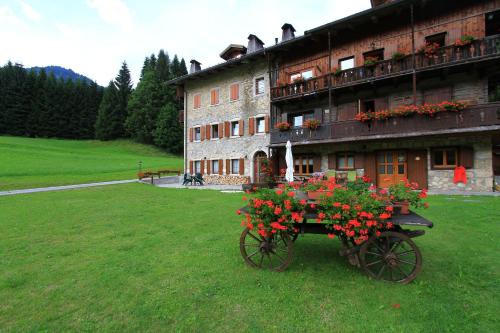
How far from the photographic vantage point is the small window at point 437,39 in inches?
506

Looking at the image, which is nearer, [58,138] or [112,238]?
[112,238]

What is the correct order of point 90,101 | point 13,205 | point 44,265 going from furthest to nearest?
point 90,101 < point 13,205 < point 44,265

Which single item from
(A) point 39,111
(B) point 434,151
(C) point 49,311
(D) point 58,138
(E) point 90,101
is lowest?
(C) point 49,311

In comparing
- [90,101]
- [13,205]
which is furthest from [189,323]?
[90,101]

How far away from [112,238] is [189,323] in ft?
12.6

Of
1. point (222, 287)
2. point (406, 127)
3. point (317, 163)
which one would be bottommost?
point (222, 287)

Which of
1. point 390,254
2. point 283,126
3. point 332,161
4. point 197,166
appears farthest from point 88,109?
point 390,254

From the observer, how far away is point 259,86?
19359 millimetres

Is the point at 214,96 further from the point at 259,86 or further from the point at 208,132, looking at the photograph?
the point at 259,86

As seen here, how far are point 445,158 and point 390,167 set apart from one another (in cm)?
245

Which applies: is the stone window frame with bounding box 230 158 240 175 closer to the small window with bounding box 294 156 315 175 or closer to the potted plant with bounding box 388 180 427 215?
the small window with bounding box 294 156 315 175

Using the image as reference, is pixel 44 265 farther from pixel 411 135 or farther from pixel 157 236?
pixel 411 135

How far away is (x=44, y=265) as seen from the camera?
13.5ft

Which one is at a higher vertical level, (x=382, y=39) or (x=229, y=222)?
(x=382, y=39)
